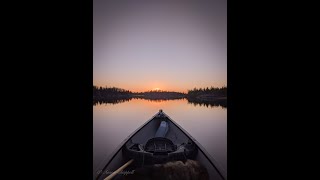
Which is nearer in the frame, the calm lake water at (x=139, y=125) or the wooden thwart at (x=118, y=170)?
the wooden thwart at (x=118, y=170)

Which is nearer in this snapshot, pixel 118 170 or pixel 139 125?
pixel 118 170

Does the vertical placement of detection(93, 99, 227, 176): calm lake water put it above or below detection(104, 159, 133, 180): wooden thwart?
below

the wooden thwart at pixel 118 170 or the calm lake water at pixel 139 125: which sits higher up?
the wooden thwart at pixel 118 170

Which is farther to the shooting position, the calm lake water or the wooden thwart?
the calm lake water

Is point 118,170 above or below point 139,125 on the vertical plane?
above
